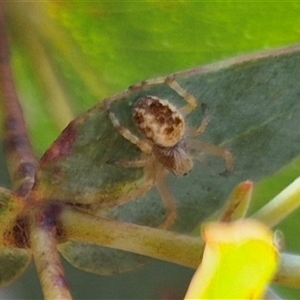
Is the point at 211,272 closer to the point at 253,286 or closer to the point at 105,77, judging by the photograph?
the point at 253,286

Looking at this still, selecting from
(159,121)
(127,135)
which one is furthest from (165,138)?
(127,135)

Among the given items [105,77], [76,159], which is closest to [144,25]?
[105,77]

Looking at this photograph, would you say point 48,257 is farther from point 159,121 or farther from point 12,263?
point 159,121

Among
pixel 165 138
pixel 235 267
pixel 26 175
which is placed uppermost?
pixel 165 138

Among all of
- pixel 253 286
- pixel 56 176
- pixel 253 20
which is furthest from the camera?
pixel 253 20

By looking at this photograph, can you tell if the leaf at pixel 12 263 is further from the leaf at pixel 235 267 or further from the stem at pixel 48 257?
the leaf at pixel 235 267

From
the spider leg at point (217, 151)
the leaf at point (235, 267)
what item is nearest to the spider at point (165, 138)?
the spider leg at point (217, 151)

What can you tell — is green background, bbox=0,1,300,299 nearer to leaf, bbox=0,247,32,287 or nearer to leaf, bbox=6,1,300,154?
leaf, bbox=6,1,300,154
